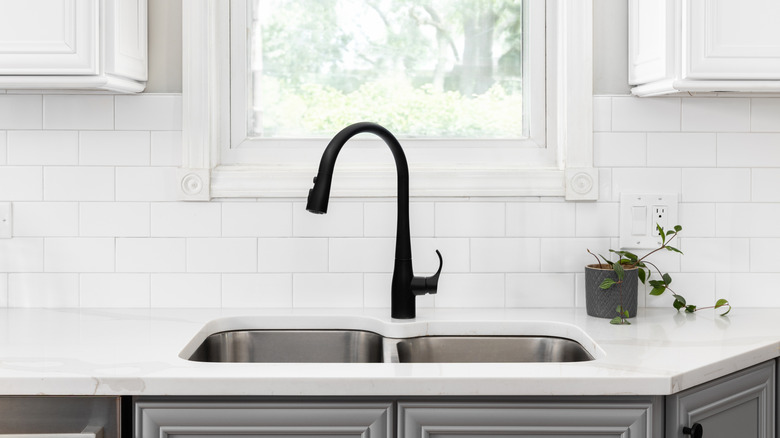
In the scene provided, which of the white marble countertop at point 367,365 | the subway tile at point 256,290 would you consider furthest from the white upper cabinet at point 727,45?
the subway tile at point 256,290

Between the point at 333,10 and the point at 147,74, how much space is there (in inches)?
19.4

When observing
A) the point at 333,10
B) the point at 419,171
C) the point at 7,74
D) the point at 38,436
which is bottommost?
the point at 38,436

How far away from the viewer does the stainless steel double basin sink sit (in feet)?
5.46

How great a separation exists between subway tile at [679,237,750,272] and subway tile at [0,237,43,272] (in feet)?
5.21

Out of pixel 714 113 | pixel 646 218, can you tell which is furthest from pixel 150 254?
pixel 714 113

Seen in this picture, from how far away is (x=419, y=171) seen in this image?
73.0 inches

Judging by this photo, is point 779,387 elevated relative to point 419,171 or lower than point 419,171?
lower

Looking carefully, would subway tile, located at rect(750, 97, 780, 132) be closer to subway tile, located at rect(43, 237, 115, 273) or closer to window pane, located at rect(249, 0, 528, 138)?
window pane, located at rect(249, 0, 528, 138)

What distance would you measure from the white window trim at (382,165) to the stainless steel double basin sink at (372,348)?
1.15 feet

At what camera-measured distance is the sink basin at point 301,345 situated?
1733 mm

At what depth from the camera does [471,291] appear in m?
1.87

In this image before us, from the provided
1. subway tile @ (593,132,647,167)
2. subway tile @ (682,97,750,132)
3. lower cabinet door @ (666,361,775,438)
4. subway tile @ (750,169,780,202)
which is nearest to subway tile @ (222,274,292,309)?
subway tile @ (593,132,647,167)

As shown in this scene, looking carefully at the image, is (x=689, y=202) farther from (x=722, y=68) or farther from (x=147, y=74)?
(x=147, y=74)

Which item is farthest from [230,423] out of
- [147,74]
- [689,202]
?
[689,202]
